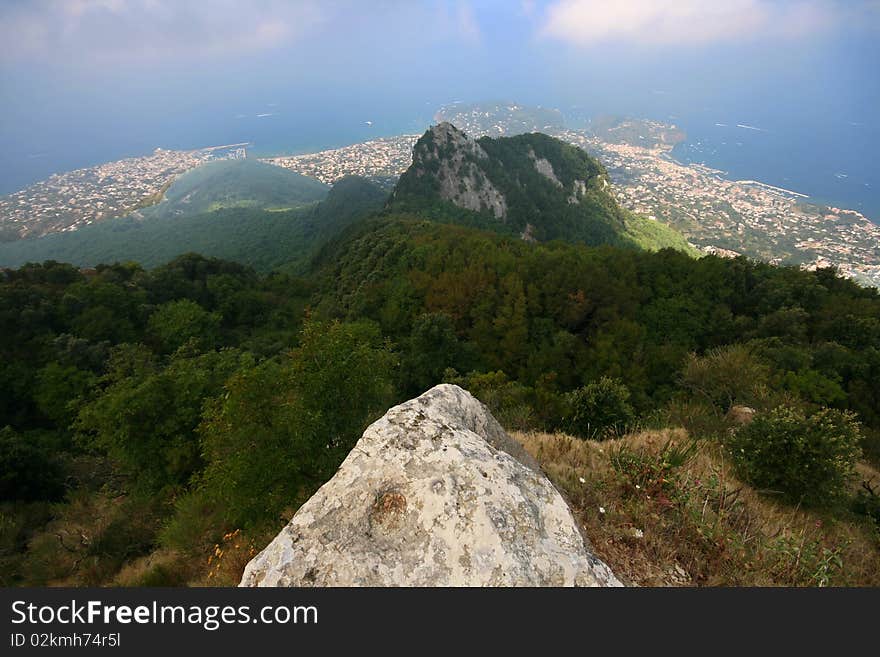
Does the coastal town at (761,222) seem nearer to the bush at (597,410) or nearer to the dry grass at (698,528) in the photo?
the bush at (597,410)

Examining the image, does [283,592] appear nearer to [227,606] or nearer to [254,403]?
[227,606]

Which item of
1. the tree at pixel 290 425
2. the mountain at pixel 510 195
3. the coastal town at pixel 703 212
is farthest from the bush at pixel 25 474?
the coastal town at pixel 703 212

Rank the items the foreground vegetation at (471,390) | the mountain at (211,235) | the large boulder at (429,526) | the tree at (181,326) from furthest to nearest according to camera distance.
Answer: the mountain at (211,235)
the tree at (181,326)
the foreground vegetation at (471,390)
the large boulder at (429,526)

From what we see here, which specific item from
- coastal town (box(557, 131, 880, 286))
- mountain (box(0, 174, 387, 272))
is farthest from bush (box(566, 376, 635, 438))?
coastal town (box(557, 131, 880, 286))

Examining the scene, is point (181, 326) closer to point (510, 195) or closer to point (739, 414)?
point (739, 414)

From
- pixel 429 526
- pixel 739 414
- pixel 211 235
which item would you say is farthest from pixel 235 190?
pixel 429 526

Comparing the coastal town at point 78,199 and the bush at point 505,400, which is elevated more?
the coastal town at point 78,199
